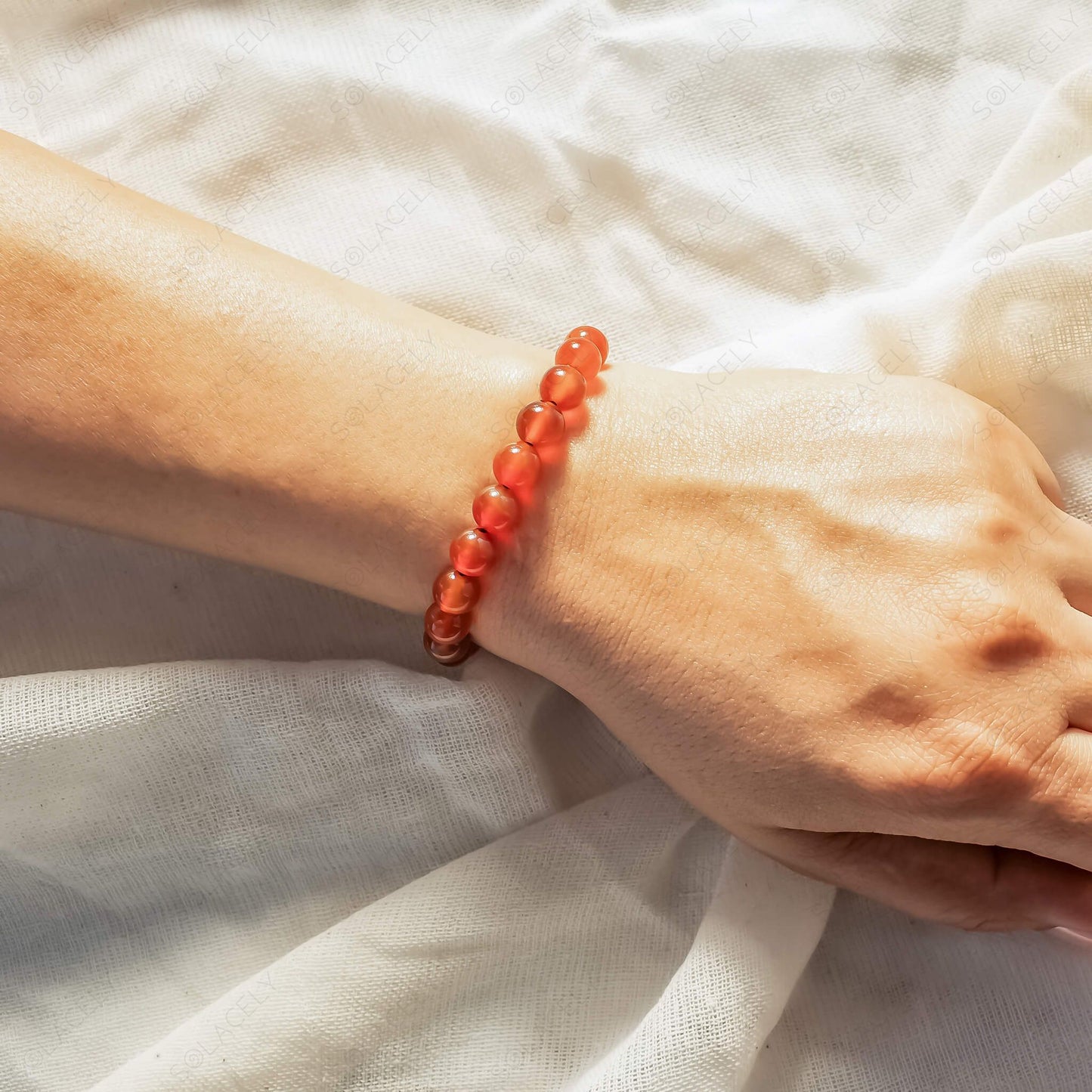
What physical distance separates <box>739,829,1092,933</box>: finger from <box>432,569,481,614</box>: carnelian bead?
327mm

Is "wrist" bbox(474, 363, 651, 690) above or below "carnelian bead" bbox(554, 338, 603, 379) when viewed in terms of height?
below

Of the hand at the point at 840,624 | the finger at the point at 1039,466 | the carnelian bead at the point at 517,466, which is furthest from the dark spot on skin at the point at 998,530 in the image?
the carnelian bead at the point at 517,466

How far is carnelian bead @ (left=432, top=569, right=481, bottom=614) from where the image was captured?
2.76 ft

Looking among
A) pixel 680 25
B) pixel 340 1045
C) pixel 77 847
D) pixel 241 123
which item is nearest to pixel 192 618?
pixel 77 847

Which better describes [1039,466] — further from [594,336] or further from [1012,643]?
[594,336]

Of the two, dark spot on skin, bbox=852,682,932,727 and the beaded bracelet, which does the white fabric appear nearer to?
the beaded bracelet

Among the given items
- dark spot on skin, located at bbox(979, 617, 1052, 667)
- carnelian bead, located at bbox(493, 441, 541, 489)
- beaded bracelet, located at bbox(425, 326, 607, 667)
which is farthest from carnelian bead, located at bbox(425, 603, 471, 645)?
dark spot on skin, located at bbox(979, 617, 1052, 667)

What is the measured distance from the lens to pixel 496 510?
32.4 inches

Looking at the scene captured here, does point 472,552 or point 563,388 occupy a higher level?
point 563,388

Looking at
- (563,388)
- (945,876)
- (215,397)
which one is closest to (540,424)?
(563,388)

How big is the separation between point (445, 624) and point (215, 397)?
0.93ft

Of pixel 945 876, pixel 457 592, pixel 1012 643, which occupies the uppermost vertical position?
pixel 1012 643

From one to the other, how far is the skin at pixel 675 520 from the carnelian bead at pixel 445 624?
2cm

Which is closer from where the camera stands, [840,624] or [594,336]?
[840,624]
